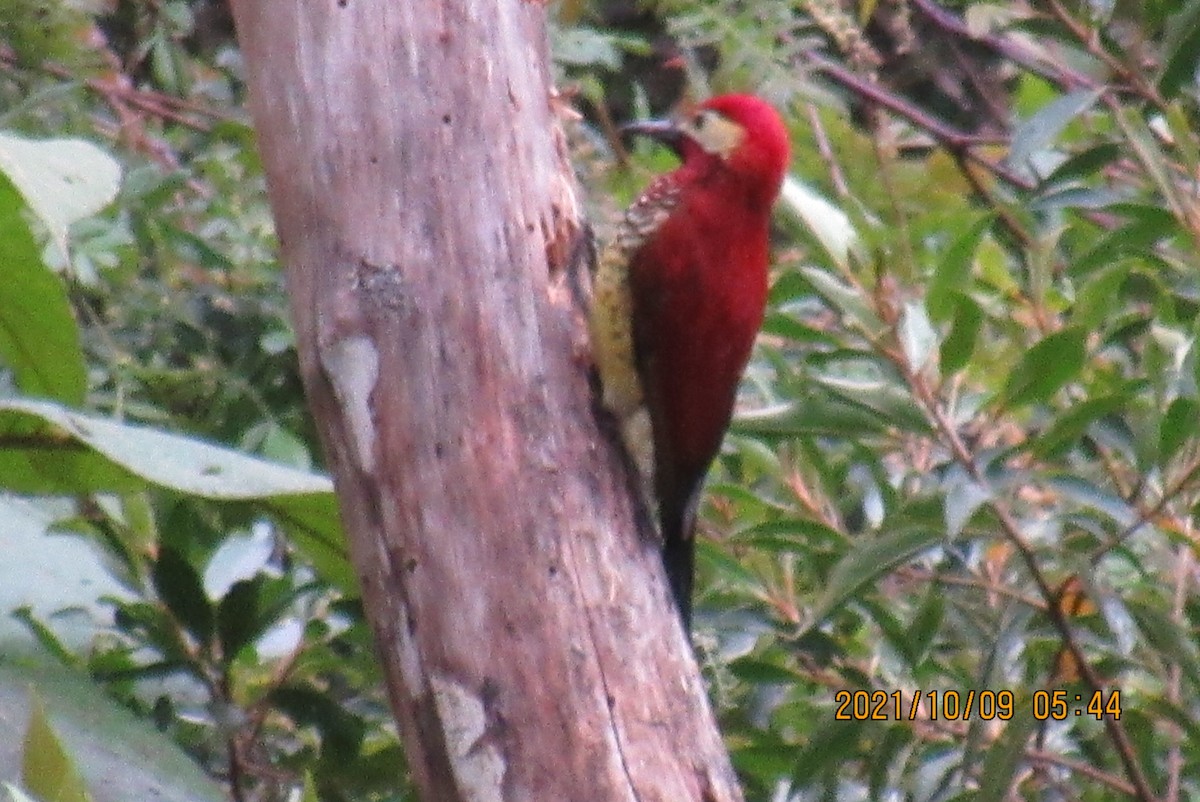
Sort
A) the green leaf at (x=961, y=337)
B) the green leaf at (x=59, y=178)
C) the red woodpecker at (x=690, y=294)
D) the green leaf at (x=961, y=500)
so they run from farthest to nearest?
1. the red woodpecker at (x=690, y=294)
2. the green leaf at (x=961, y=337)
3. the green leaf at (x=961, y=500)
4. the green leaf at (x=59, y=178)

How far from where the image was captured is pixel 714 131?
8.54ft

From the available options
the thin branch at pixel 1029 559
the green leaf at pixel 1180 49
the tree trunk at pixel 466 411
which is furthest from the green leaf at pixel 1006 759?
the green leaf at pixel 1180 49

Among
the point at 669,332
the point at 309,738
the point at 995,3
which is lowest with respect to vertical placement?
the point at 309,738

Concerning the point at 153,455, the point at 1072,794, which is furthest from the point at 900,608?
the point at 153,455

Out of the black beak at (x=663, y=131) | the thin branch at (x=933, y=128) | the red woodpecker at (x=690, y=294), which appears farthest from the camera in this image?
the thin branch at (x=933, y=128)

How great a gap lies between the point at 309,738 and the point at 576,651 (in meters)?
1.26

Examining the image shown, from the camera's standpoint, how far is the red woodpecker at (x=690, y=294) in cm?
228

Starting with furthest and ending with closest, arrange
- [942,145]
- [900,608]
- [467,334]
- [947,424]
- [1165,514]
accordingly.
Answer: [942,145] → [900,608] → [1165,514] → [947,424] → [467,334]

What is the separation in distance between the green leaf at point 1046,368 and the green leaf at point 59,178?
1.15m

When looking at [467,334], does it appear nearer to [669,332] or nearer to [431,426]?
[431,426]

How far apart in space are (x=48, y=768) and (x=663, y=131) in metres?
1.69

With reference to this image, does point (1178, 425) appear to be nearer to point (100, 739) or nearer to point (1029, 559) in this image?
point (1029, 559)

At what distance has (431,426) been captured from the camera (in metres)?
1.84

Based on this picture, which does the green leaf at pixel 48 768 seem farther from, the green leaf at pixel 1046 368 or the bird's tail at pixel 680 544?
the green leaf at pixel 1046 368
